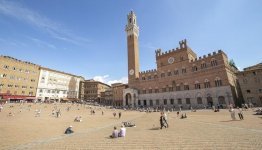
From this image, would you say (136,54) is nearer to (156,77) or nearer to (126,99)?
(156,77)

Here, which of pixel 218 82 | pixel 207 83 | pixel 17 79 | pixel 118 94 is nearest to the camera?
pixel 218 82

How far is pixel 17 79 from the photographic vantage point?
166 ft

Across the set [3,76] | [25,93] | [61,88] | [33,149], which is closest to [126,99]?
[61,88]

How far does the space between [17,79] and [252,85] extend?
71.8 metres

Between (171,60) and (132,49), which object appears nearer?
(171,60)

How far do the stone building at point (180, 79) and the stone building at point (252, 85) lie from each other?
2500 mm

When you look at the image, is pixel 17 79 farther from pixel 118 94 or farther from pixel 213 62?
pixel 213 62

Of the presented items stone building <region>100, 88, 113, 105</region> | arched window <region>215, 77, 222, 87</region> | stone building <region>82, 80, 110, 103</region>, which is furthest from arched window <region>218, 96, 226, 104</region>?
stone building <region>82, 80, 110, 103</region>

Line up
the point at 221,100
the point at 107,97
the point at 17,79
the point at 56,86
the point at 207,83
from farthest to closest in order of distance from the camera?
1. the point at 107,97
2. the point at 56,86
3. the point at 17,79
4. the point at 207,83
5. the point at 221,100

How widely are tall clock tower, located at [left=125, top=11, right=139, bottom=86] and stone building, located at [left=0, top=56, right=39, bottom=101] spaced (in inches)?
1497

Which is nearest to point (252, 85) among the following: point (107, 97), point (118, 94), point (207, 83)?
point (207, 83)

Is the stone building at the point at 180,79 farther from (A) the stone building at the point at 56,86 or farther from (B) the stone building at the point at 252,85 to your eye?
(A) the stone building at the point at 56,86

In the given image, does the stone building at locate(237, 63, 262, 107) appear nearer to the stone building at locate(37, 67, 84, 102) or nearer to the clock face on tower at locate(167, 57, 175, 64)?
the clock face on tower at locate(167, 57, 175, 64)

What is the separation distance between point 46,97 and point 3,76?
54.9ft
